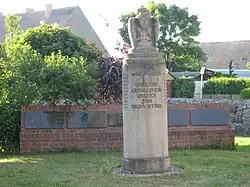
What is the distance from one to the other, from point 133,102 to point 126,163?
1243mm

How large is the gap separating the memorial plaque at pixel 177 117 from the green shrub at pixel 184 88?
19.7 m

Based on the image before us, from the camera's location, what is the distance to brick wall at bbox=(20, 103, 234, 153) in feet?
47.1

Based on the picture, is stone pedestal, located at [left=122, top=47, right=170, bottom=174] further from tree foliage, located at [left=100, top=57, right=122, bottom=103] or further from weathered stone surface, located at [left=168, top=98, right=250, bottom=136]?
weathered stone surface, located at [left=168, top=98, right=250, bottom=136]

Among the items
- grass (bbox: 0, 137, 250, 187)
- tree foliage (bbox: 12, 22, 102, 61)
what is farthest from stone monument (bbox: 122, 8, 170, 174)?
tree foliage (bbox: 12, 22, 102, 61)

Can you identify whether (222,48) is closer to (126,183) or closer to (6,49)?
(6,49)

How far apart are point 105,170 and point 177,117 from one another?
447 centimetres

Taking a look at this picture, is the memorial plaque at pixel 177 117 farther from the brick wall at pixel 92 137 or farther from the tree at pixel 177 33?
the tree at pixel 177 33

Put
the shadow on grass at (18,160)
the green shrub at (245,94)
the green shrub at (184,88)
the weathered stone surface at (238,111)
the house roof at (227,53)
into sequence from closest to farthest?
the shadow on grass at (18,160), the weathered stone surface at (238,111), the green shrub at (245,94), the green shrub at (184,88), the house roof at (227,53)

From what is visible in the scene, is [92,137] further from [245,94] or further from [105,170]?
[245,94]

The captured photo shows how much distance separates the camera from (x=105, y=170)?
10781 millimetres

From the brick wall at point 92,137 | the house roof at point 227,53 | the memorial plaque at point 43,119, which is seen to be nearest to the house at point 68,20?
the house roof at point 227,53

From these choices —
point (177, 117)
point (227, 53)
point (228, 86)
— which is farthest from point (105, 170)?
point (227, 53)

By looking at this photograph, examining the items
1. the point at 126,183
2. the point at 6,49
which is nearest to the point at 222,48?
the point at 6,49

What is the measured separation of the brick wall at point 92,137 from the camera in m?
14.3
